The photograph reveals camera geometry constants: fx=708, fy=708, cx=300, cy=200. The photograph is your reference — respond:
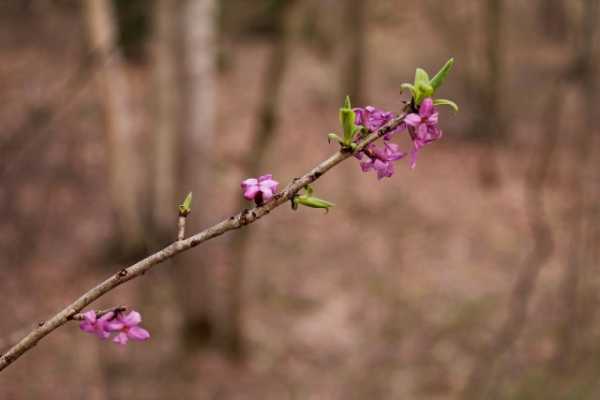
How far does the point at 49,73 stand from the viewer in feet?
36.7

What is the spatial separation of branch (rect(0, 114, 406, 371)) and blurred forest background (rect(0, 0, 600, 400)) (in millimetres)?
2683

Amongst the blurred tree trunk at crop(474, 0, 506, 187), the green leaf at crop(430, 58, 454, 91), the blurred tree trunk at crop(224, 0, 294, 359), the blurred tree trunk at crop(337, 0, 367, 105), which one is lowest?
the green leaf at crop(430, 58, 454, 91)

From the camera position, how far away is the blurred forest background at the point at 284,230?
703cm

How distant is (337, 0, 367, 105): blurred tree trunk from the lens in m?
15.6

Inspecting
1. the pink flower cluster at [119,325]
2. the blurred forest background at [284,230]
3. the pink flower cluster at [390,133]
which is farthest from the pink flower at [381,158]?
the blurred forest background at [284,230]

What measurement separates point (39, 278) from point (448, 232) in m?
6.50

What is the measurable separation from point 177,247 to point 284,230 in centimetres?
1111

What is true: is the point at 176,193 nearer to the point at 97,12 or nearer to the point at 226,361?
the point at 226,361

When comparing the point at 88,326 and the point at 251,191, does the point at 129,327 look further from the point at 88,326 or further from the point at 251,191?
the point at 251,191

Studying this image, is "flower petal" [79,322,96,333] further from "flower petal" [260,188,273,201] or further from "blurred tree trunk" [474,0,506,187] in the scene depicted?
"blurred tree trunk" [474,0,506,187]

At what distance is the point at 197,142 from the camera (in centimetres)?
722

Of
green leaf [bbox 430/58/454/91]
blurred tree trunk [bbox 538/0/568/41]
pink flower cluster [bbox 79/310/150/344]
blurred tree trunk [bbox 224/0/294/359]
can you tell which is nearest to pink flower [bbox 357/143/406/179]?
green leaf [bbox 430/58/454/91]

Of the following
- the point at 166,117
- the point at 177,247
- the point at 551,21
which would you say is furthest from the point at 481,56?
the point at 177,247

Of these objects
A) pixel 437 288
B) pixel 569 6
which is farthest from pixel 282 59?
pixel 569 6
